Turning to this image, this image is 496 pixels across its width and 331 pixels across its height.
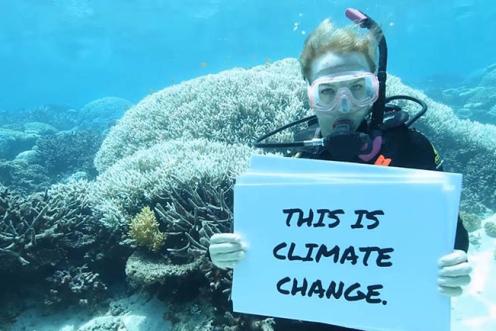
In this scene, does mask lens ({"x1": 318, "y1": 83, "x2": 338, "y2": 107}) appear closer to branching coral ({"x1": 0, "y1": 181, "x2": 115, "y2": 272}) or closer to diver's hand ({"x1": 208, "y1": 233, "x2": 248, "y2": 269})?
diver's hand ({"x1": 208, "y1": 233, "x2": 248, "y2": 269})

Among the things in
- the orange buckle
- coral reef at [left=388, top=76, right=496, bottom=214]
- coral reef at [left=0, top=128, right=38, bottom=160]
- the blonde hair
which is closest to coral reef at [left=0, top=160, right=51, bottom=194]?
coral reef at [left=0, top=128, right=38, bottom=160]

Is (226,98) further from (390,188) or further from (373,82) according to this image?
(390,188)

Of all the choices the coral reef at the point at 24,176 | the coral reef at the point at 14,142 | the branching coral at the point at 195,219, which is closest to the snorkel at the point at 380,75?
the branching coral at the point at 195,219

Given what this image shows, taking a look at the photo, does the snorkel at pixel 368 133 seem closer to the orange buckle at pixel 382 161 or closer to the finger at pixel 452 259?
the orange buckle at pixel 382 161

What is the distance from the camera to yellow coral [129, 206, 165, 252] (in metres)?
3.96

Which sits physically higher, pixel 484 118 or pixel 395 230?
pixel 484 118

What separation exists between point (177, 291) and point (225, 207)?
3.18ft

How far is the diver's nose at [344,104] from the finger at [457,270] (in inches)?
39.9

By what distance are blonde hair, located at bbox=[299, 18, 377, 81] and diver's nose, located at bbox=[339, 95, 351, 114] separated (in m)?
0.30

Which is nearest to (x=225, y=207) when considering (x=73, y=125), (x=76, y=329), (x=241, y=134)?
(x=76, y=329)

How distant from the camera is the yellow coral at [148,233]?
13.0ft

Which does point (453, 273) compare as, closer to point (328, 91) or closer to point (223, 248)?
point (223, 248)

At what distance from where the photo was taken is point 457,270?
1.71m

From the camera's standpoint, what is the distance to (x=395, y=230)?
6.07ft
